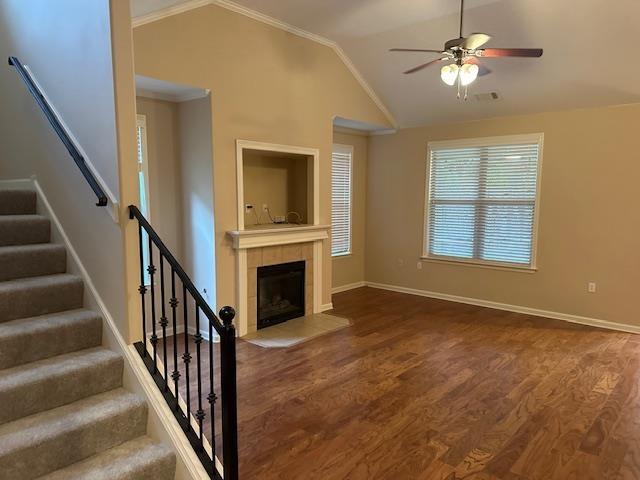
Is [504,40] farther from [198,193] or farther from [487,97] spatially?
[198,193]

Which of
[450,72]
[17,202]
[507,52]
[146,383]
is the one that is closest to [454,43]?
[450,72]

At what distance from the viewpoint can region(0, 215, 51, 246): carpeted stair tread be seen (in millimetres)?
2758

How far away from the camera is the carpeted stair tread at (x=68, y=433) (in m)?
1.83

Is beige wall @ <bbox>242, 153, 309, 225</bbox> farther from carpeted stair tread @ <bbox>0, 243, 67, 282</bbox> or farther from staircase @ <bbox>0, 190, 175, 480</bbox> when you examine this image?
staircase @ <bbox>0, 190, 175, 480</bbox>

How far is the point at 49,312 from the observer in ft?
8.27

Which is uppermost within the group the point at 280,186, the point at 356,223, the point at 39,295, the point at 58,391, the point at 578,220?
the point at 280,186

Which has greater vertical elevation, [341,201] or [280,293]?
[341,201]

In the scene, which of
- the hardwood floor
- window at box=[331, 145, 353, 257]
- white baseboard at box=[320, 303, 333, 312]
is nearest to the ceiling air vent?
window at box=[331, 145, 353, 257]

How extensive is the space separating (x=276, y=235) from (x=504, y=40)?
3.24m

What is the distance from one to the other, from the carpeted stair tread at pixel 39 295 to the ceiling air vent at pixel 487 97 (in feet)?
16.4

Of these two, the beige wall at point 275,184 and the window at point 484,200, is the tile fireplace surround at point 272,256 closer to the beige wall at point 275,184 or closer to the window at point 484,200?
the beige wall at point 275,184

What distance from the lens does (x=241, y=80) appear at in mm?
4512

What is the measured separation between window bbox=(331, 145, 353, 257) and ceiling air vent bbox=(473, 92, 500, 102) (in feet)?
6.94

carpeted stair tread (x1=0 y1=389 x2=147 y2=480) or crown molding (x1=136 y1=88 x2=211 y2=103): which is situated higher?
crown molding (x1=136 y1=88 x2=211 y2=103)
